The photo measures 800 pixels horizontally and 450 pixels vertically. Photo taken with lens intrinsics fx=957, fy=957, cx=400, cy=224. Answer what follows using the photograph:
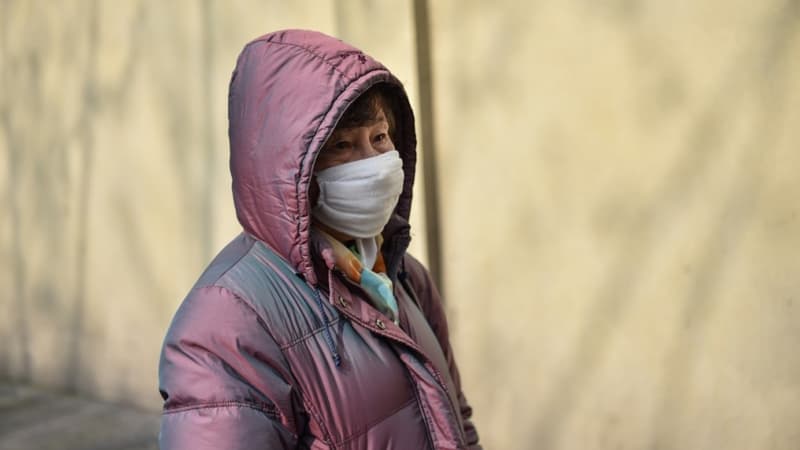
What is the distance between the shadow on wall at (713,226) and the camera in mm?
2973

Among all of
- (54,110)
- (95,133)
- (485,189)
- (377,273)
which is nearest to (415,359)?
(377,273)

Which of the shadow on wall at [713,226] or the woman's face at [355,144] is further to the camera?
the shadow on wall at [713,226]

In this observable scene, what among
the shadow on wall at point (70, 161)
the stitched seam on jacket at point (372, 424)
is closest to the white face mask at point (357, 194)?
the stitched seam on jacket at point (372, 424)

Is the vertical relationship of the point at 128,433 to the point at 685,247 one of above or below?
below

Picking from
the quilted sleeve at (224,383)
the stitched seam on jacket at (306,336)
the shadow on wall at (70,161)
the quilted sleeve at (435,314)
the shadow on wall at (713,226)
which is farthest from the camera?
the shadow on wall at (70,161)

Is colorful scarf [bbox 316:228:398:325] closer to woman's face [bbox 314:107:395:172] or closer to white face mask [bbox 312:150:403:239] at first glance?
white face mask [bbox 312:150:403:239]

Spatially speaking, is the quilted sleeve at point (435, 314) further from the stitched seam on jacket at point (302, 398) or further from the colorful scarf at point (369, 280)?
the stitched seam on jacket at point (302, 398)

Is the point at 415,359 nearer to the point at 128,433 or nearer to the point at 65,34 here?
the point at 128,433

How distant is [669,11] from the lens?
314cm

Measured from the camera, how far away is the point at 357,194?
1.93m

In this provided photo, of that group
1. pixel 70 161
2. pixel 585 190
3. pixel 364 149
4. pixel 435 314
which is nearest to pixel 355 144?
pixel 364 149

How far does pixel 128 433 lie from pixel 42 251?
135 cm

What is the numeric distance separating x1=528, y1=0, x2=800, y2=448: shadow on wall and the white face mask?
4.89ft

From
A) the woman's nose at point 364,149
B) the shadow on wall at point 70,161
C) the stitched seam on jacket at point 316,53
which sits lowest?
the shadow on wall at point 70,161
